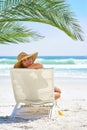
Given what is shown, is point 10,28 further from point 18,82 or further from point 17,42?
point 18,82

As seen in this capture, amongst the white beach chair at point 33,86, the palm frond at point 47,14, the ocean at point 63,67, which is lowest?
the ocean at point 63,67

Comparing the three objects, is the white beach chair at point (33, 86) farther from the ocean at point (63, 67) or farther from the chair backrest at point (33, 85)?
the ocean at point (63, 67)

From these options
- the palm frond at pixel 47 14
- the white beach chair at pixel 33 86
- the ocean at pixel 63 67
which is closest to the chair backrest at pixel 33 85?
the white beach chair at pixel 33 86

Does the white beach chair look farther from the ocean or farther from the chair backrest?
the ocean

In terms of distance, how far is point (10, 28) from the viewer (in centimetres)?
732

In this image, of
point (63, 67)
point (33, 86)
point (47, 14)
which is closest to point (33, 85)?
point (33, 86)

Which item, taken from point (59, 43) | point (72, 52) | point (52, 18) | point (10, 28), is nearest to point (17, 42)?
point (10, 28)

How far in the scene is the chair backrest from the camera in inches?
277

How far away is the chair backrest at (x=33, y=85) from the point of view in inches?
277

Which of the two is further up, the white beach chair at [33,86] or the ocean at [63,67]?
the white beach chair at [33,86]

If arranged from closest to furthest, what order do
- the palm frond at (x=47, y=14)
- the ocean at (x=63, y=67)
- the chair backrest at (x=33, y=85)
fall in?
1. the palm frond at (x=47, y=14)
2. the chair backrest at (x=33, y=85)
3. the ocean at (x=63, y=67)

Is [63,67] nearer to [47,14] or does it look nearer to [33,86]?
[33,86]

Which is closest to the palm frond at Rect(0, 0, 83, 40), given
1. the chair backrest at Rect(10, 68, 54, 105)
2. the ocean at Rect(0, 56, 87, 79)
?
the chair backrest at Rect(10, 68, 54, 105)

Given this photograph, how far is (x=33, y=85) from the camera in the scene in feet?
23.4
